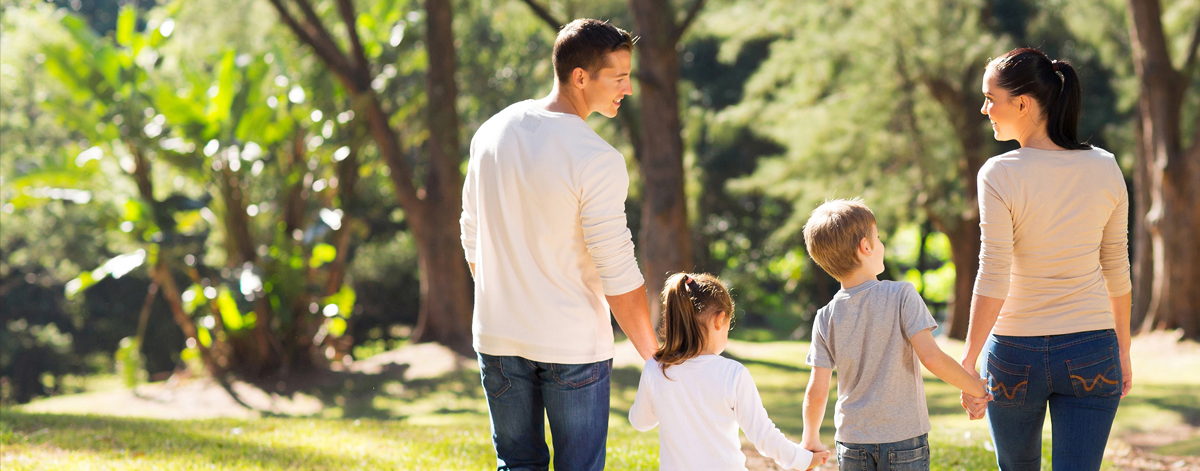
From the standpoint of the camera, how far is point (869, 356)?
8.12ft

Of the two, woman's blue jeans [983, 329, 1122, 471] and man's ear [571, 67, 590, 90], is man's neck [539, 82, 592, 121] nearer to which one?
man's ear [571, 67, 590, 90]

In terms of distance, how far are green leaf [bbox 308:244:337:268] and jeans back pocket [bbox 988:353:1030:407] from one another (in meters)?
10.8

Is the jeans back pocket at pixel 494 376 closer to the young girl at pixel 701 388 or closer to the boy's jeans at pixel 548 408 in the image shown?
the boy's jeans at pixel 548 408

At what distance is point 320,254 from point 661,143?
198 inches

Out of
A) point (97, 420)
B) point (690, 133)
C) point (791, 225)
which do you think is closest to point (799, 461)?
point (97, 420)

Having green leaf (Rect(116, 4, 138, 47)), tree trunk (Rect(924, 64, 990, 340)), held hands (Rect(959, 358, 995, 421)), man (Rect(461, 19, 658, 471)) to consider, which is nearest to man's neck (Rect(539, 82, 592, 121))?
man (Rect(461, 19, 658, 471))

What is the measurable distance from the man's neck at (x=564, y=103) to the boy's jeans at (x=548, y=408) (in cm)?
71

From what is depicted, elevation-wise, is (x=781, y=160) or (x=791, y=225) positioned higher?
(x=781, y=160)

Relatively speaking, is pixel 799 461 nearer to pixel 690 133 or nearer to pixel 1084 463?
pixel 1084 463

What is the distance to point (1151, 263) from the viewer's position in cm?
1352

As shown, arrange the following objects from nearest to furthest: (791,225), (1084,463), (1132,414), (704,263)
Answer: (1084,463)
(1132,414)
(791,225)
(704,263)

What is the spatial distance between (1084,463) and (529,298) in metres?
1.70

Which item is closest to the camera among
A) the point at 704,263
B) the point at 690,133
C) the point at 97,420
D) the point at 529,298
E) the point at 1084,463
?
the point at 529,298

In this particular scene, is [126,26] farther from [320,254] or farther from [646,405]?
[646,405]
